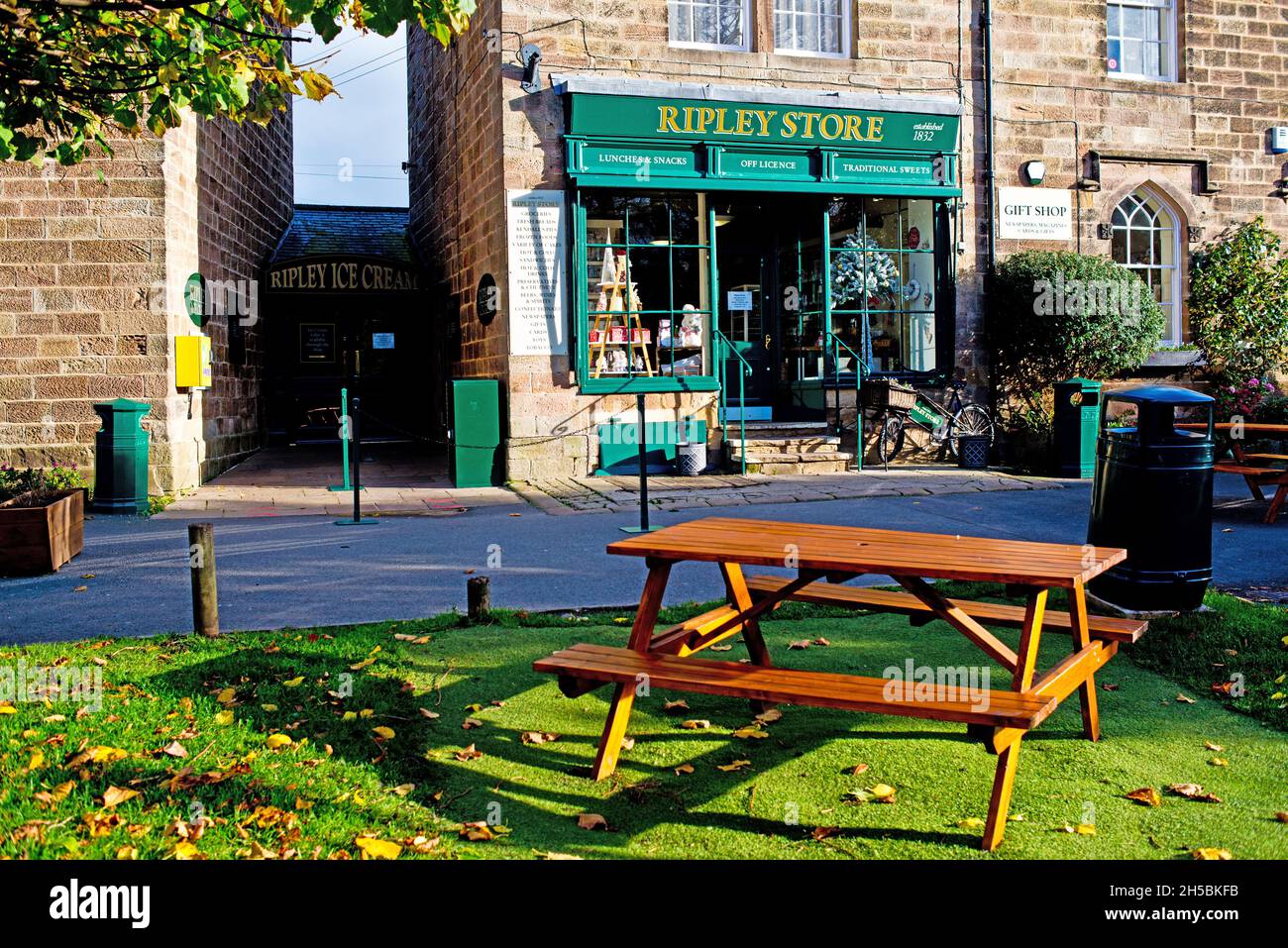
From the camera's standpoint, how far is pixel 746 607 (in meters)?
5.11

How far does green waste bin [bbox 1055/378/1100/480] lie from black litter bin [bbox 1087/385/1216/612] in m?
7.89

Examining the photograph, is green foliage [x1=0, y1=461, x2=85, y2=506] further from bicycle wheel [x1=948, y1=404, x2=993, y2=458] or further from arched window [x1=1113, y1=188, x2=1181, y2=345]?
arched window [x1=1113, y1=188, x2=1181, y2=345]

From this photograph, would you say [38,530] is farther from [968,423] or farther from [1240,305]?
[1240,305]

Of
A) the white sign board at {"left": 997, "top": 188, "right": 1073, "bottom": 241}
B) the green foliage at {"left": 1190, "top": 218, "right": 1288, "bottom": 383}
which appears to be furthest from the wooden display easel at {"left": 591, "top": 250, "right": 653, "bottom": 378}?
the green foliage at {"left": 1190, "top": 218, "right": 1288, "bottom": 383}

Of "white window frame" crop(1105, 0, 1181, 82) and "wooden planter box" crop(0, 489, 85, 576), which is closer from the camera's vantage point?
"wooden planter box" crop(0, 489, 85, 576)

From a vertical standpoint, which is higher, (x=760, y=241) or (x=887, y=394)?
(x=760, y=241)

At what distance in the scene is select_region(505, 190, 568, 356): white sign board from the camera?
45.7ft

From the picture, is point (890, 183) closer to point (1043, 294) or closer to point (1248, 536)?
point (1043, 294)

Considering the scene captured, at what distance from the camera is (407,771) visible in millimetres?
4285

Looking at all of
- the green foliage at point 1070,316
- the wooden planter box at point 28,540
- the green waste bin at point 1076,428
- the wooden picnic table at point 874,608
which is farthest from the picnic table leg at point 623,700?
the green foliage at point 1070,316

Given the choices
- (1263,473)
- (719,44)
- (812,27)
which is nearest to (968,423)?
(1263,473)

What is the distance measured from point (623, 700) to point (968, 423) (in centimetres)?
1196

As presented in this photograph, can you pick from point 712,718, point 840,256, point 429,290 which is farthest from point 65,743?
point 429,290

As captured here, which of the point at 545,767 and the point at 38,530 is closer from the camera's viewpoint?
the point at 545,767
